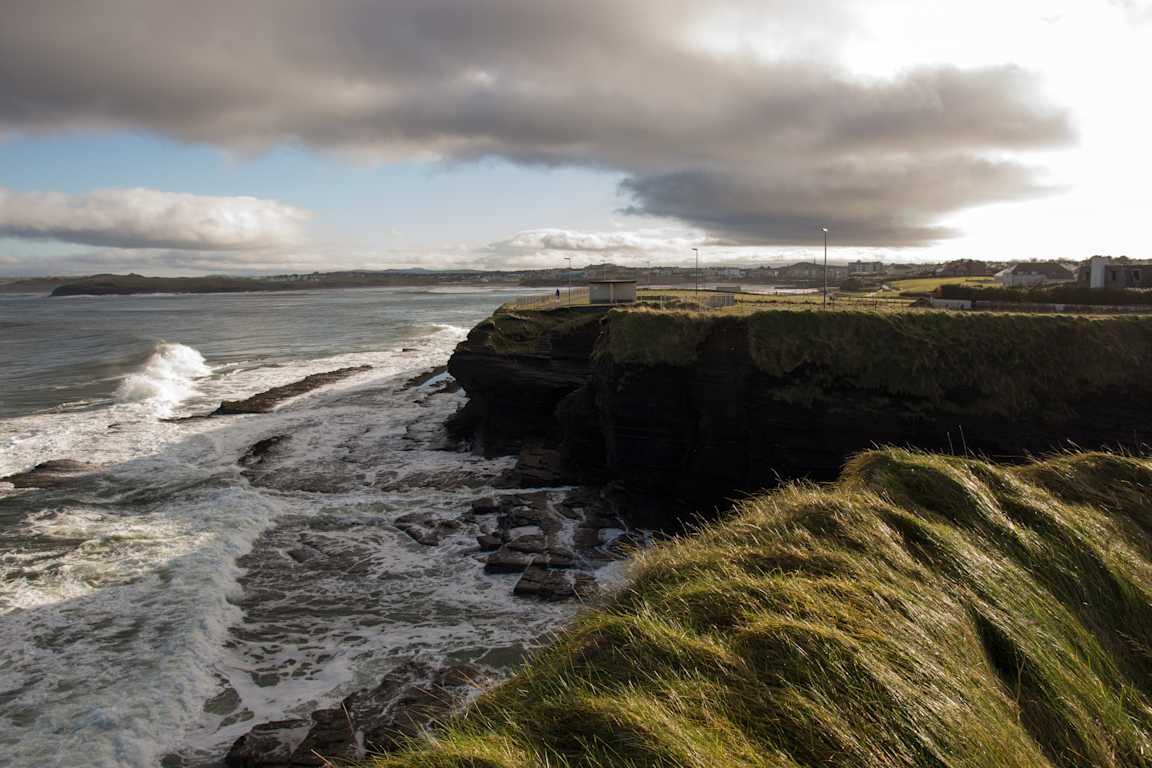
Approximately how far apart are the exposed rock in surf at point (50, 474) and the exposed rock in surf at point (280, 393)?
9.14 meters

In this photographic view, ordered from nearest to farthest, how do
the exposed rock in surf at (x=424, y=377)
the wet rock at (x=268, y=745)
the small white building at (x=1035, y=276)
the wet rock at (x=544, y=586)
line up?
the wet rock at (x=268, y=745) < the wet rock at (x=544, y=586) < the exposed rock in surf at (x=424, y=377) < the small white building at (x=1035, y=276)

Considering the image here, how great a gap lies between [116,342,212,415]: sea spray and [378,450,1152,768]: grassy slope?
34.7m

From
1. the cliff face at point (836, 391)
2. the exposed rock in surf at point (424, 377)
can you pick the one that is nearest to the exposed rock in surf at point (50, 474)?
the cliff face at point (836, 391)

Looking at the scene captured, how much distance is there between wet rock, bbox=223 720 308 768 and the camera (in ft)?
29.4

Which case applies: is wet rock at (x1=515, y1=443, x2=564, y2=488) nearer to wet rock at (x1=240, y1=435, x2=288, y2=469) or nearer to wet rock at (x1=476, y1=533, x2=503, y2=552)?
wet rock at (x1=476, y1=533, x2=503, y2=552)

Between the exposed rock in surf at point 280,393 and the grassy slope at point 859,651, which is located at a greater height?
the grassy slope at point 859,651

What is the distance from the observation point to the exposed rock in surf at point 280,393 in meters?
32.6

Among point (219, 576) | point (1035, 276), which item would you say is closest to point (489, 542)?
point (219, 576)

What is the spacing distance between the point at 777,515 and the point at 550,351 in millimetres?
22531

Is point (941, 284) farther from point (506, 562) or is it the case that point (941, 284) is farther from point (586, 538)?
point (506, 562)

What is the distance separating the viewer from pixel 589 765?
3348mm

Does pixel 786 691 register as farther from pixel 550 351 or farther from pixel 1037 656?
pixel 550 351

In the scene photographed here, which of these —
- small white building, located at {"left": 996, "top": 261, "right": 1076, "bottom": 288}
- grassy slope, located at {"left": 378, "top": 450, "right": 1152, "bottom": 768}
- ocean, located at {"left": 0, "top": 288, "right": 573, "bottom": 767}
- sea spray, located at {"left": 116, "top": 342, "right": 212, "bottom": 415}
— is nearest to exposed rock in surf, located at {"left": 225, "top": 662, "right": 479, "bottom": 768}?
ocean, located at {"left": 0, "top": 288, "right": 573, "bottom": 767}

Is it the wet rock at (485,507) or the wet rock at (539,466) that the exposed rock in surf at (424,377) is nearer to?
the wet rock at (539,466)
